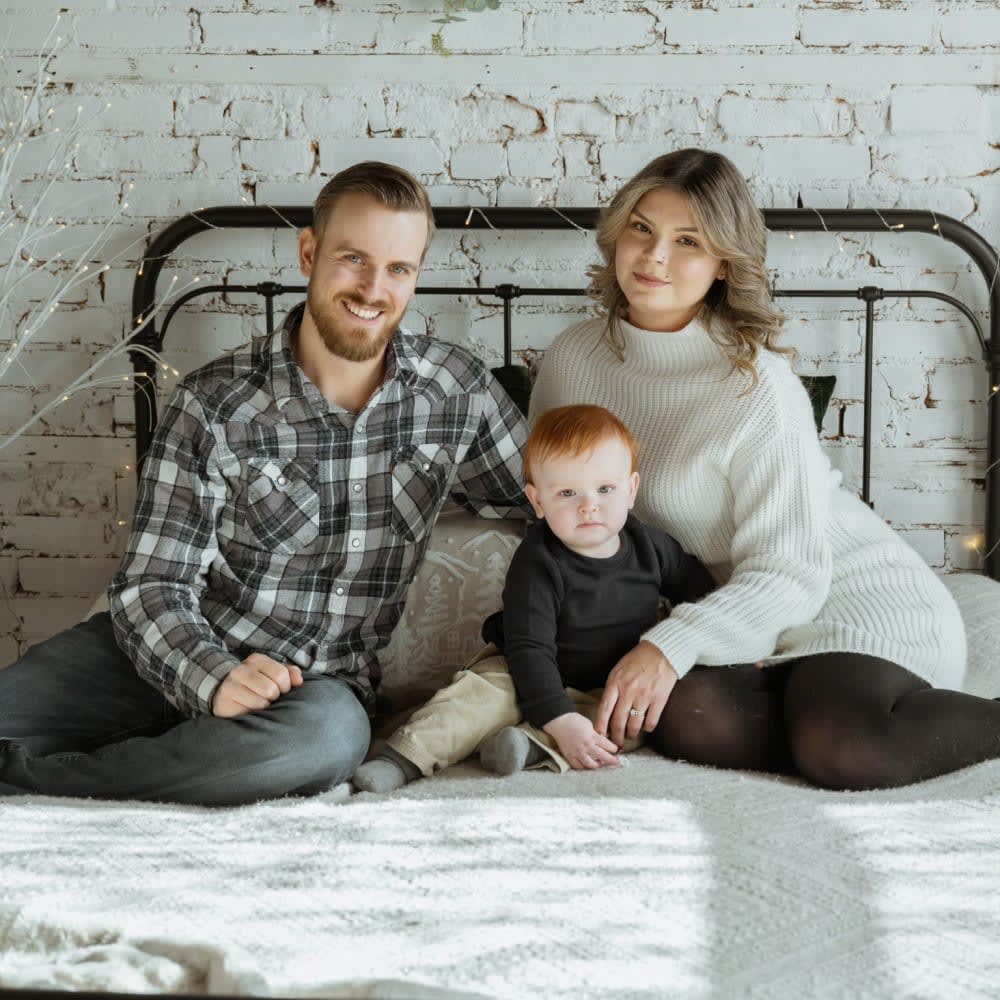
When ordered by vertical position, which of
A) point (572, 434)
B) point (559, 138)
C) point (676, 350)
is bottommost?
point (572, 434)

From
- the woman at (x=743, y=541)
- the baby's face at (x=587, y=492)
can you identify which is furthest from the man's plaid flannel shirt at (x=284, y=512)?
the woman at (x=743, y=541)

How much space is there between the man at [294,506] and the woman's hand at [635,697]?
35 centimetres

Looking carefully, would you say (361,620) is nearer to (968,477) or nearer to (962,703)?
(962,703)

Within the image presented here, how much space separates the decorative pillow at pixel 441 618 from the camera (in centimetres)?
194

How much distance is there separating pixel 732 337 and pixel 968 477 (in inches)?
32.8

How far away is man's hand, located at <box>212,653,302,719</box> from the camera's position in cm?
164

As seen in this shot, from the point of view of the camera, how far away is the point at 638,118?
2441 mm

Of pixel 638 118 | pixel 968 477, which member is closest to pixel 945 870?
pixel 968 477

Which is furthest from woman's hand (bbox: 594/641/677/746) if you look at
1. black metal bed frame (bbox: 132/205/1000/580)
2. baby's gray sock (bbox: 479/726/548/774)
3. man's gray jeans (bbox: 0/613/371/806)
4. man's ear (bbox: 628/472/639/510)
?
black metal bed frame (bbox: 132/205/1000/580)

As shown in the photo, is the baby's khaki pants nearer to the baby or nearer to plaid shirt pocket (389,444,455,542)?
the baby

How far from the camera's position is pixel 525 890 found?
3.93 ft

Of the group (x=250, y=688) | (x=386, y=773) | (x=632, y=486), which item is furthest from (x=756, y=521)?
(x=250, y=688)

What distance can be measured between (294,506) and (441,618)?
11.9 inches

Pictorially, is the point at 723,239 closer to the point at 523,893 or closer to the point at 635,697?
the point at 635,697
